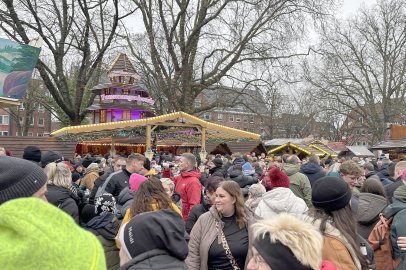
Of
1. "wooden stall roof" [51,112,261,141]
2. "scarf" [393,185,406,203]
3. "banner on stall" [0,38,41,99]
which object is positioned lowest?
"scarf" [393,185,406,203]

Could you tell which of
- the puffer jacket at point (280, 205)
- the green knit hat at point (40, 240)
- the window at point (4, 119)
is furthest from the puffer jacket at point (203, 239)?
the window at point (4, 119)

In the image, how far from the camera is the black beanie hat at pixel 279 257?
2.35m

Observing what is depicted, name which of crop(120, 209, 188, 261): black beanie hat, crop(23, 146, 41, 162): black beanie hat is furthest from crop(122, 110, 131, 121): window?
crop(120, 209, 188, 261): black beanie hat

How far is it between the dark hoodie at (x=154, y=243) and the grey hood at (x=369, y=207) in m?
3.27

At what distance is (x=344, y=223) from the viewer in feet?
11.4

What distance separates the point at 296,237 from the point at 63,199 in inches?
124

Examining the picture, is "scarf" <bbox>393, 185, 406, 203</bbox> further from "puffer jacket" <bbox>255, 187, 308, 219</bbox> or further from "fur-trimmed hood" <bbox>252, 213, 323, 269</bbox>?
"fur-trimmed hood" <bbox>252, 213, 323, 269</bbox>

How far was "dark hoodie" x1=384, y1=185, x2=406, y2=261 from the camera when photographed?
4176mm

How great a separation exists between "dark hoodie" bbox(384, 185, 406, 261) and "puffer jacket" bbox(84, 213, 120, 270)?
2747mm

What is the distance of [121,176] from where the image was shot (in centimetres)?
679

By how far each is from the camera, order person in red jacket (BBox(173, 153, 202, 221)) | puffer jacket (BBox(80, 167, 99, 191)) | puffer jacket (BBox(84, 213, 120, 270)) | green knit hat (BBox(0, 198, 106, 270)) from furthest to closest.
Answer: puffer jacket (BBox(80, 167, 99, 191))
person in red jacket (BBox(173, 153, 202, 221))
puffer jacket (BBox(84, 213, 120, 270))
green knit hat (BBox(0, 198, 106, 270))

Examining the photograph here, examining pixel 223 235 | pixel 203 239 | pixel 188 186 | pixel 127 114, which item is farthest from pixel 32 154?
pixel 127 114

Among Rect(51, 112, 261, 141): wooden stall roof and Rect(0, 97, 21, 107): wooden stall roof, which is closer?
Rect(0, 97, 21, 107): wooden stall roof

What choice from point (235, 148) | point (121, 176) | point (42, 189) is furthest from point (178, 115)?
point (42, 189)
